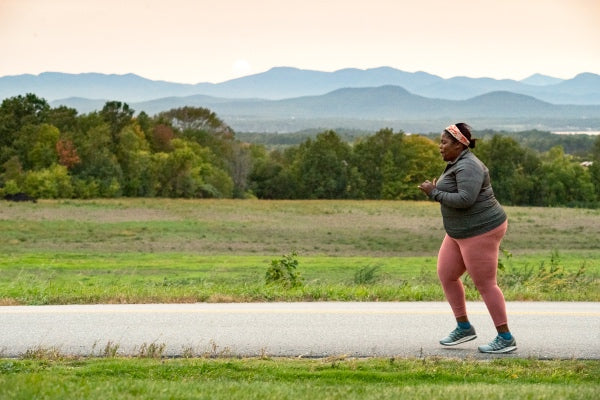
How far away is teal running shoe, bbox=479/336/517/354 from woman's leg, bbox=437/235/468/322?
0.35 metres

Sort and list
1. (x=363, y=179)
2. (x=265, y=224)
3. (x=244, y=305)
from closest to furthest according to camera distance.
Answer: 1. (x=244, y=305)
2. (x=265, y=224)
3. (x=363, y=179)

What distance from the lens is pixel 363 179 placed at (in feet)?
314

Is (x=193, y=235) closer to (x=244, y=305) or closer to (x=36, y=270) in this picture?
(x=36, y=270)

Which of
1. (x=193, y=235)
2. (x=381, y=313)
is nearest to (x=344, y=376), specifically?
(x=381, y=313)

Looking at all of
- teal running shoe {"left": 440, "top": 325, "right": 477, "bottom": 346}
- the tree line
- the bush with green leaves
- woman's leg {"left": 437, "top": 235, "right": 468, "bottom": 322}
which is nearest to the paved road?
teal running shoe {"left": 440, "top": 325, "right": 477, "bottom": 346}

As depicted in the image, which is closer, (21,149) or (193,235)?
(193,235)

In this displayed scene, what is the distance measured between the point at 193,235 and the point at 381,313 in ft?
127

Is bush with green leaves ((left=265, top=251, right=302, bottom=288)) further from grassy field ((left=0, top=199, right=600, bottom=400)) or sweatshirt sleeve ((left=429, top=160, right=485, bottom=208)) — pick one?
sweatshirt sleeve ((left=429, top=160, right=485, bottom=208))

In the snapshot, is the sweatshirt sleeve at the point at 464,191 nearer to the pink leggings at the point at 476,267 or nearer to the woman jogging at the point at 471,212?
the woman jogging at the point at 471,212

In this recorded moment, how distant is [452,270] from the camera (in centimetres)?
806

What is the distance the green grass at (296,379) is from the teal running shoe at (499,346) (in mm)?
314

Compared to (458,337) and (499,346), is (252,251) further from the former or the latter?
(499,346)

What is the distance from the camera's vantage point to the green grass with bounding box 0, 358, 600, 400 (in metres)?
5.98

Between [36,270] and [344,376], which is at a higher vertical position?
[344,376]
